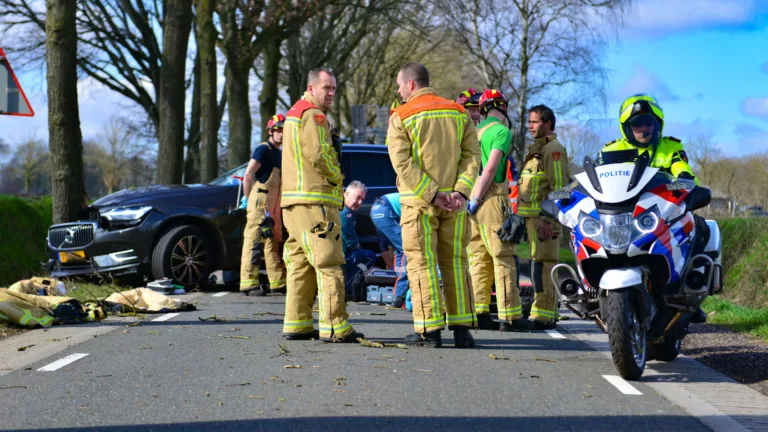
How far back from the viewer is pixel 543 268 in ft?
29.8

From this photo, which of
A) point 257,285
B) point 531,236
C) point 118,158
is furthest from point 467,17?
point 118,158

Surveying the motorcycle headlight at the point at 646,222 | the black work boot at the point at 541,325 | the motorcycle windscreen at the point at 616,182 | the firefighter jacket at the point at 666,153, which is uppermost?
the firefighter jacket at the point at 666,153

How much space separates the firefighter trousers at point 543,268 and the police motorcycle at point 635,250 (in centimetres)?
225

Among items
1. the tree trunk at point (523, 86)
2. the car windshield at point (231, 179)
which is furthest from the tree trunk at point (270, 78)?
the car windshield at point (231, 179)

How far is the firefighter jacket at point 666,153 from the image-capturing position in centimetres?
671

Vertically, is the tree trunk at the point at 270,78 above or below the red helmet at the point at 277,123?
above

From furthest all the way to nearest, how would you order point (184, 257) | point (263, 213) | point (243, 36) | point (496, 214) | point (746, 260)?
point (243, 36), point (184, 257), point (263, 213), point (746, 260), point (496, 214)

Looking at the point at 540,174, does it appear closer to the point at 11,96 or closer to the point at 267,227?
the point at 267,227

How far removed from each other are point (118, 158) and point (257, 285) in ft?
243

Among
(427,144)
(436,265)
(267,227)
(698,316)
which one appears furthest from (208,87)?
(698,316)

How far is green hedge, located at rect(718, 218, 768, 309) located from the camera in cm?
1127

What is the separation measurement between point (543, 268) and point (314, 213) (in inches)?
92.7

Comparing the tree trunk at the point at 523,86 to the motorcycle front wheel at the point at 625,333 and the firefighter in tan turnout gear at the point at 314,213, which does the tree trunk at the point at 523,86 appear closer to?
the firefighter in tan turnout gear at the point at 314,213

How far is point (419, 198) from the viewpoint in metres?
7.61
